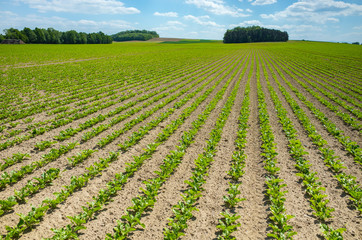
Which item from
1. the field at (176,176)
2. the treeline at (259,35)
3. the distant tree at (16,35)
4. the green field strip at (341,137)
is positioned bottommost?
the field at (176,176)

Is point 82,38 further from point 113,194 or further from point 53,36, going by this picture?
point 113,194

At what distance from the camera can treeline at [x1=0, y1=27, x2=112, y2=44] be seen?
11125 cm

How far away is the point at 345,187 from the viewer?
6414 mm

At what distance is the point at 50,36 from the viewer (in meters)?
120

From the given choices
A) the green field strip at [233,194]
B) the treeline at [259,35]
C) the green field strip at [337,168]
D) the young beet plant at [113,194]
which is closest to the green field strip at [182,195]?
the young beet plant at [113,194]

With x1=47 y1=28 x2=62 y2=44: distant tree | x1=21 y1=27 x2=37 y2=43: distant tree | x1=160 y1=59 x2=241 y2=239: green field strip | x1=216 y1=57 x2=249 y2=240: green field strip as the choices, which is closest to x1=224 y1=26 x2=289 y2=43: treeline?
x1=47 y1=28 x2=62 y2=44: distant tree

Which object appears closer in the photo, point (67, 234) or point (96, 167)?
point (67, 234)

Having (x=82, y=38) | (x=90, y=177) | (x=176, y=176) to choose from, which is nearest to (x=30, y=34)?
(x=82, y=38)

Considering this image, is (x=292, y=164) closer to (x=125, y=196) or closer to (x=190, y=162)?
(x=190, y=162)

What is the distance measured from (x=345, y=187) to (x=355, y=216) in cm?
107

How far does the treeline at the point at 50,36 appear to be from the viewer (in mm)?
111250

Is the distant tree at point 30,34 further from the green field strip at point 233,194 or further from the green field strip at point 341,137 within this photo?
the green field strip at point 341,137

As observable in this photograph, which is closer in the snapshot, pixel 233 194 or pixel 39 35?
pixel 233 194

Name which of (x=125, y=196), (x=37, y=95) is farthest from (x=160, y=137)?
(x=37, y=95)
